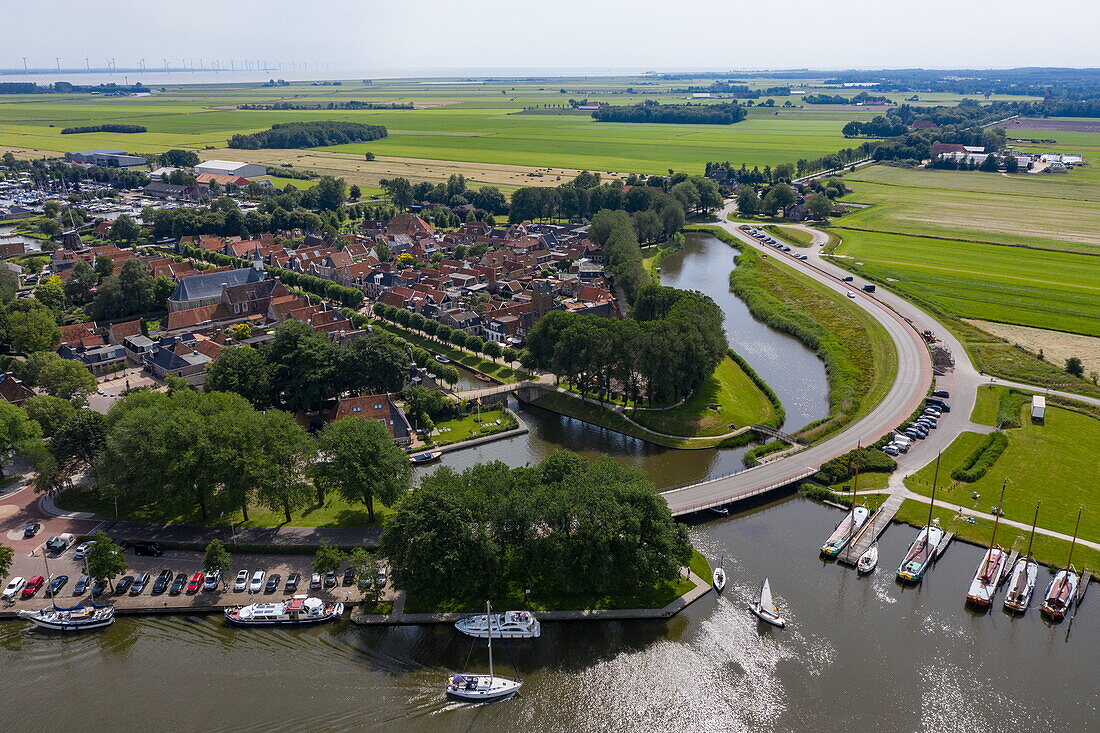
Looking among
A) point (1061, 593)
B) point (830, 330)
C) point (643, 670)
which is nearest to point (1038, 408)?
point (1061, 593)

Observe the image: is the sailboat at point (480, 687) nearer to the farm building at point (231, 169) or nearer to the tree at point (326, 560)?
the tree at point (326, 560)

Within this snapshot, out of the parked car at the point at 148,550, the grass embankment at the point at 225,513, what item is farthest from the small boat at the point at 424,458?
the parked car at the point at 148,550

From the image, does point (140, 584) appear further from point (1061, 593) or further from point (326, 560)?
point (1061, 593)

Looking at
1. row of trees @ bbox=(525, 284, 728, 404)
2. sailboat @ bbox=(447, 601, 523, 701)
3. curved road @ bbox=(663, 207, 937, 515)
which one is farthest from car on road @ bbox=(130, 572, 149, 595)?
row of trees @ bbox=(525, 284, 728, 404)

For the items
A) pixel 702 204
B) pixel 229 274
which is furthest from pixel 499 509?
pixel 702 204

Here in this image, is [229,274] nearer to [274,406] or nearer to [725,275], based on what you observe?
[274,406]
